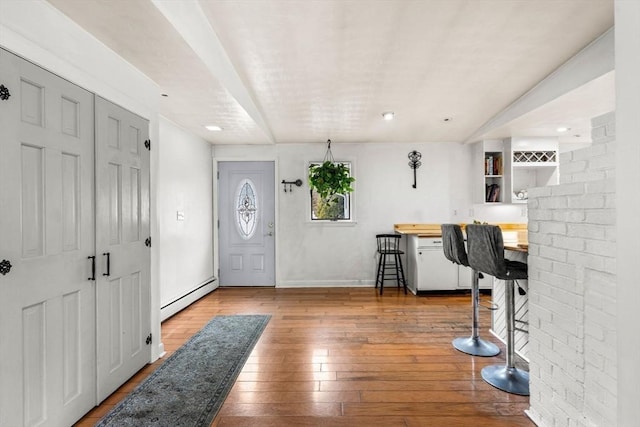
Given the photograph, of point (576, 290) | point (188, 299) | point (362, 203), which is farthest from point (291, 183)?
point (576, 290)

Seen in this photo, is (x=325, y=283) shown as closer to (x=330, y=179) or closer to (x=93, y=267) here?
(x=330, y=179)

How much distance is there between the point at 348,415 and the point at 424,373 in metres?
0.80

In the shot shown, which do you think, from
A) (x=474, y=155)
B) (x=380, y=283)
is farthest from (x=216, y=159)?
(x=474, y=155)

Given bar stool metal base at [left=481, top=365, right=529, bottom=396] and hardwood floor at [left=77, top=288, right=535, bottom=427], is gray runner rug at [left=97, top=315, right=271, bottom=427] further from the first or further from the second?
bar stool metal base at [left=481, top=365, right=529, bottom=396]

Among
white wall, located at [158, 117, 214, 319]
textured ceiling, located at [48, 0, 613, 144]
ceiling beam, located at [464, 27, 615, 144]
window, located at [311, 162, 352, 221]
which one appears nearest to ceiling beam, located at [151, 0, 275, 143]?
textured ceiling, located at [48, 0, 613, 144]

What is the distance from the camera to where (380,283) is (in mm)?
5336

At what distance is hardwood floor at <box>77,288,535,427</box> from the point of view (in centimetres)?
197

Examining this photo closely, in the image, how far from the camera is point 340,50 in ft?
8.10

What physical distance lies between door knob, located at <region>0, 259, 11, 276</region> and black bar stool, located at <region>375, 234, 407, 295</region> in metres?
4.27

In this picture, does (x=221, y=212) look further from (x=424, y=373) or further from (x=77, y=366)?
(x=424, y=373)

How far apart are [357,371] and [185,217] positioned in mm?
2972

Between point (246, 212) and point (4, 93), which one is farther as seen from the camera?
point (246, 212)

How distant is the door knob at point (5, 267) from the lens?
145cm

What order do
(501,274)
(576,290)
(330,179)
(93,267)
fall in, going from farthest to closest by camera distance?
1. (330,179)
2. (501,274)
3. (93,267)
4. (576,290)
